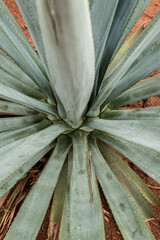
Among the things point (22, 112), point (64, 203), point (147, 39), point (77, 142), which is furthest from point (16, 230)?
point (147, 39)

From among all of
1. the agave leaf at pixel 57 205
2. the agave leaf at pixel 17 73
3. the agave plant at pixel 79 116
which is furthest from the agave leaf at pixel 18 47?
the agave leaf at pixel 57 205

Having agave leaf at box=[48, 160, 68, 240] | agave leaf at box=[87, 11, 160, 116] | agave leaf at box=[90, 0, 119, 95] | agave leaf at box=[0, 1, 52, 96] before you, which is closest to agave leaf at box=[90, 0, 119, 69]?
agave leaf at box=[90, 0, 119, 95]

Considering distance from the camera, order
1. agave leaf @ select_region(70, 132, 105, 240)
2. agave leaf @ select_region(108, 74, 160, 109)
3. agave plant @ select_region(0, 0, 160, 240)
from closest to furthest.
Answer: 1. agave plant @ select_region(0, 0, 160, 240)
2. agave leaf @ select_region(70, 132, 105, 240)
3. agave leaf @ select_region(108, 74, 160, 109)

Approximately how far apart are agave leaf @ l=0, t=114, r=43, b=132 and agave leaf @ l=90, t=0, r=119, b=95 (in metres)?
0.35

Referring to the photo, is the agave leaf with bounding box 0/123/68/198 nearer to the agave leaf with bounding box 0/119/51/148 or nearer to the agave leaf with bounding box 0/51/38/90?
the agave leaf with bounding box 0/119/51/148

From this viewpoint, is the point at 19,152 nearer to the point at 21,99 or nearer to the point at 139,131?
the point at 21,99

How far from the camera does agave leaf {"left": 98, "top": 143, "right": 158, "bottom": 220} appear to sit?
0.93 m

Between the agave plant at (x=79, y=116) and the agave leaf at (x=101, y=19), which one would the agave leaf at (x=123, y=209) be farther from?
the agave leaf at (x=101, y=19)

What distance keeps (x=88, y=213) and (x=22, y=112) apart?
1.60 feet

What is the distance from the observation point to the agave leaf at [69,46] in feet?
1.29

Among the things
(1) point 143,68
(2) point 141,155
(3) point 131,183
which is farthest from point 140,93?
(3) point 131,183

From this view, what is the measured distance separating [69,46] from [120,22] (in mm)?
388

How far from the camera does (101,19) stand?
751 millimetres

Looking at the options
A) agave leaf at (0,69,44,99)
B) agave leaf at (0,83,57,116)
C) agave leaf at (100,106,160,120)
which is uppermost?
agave leaf at (0,69,44,99)
